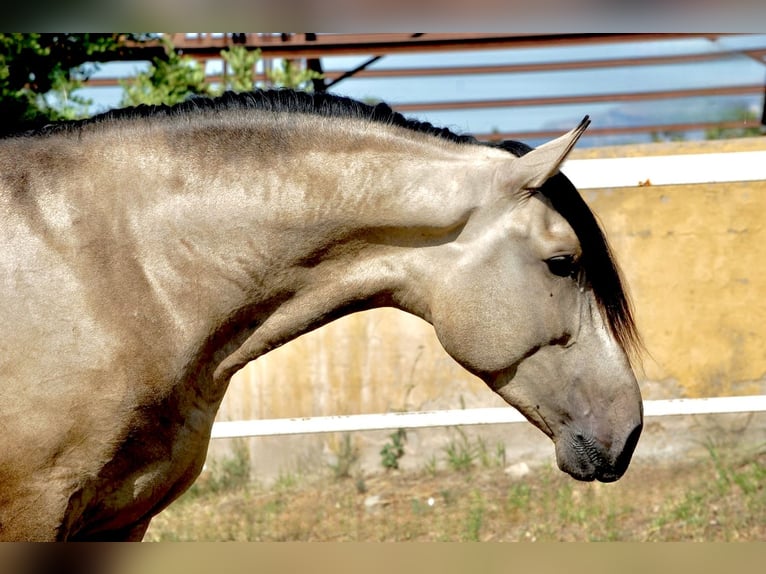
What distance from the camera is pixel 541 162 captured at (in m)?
2.47

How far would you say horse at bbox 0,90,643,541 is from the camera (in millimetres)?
2342

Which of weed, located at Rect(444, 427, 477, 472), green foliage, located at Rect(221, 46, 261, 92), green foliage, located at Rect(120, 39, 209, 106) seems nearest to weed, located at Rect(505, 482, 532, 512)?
weed, located at Rect(444, 427, 477, 472)

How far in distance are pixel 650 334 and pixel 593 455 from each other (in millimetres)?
2717

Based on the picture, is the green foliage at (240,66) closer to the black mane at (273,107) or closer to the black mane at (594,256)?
the black mane at (273,107)

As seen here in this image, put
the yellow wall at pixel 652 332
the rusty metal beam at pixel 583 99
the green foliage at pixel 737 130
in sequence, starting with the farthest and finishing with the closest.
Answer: the green foliage at pixel 737 130
the rusty metal beam at pixel 583 99
the yellow wall at pixel 652 332

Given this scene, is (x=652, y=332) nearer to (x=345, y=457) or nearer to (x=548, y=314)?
(x=345, y=457)

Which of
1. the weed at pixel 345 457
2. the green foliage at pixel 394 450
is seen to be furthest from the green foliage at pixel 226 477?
the green foliage at pixel 394 450

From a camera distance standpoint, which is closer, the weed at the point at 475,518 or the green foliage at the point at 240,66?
the weed at the point at 475,518

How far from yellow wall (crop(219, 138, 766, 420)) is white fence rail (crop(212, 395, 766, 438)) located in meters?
0.78

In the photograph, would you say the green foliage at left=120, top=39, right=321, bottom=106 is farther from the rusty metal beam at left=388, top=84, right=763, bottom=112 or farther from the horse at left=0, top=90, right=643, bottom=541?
the rusty metal beam at left=388, top=84, right=763, bottom=112

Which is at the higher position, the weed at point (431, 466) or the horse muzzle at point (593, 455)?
the horse muzzle at point (593, 455)

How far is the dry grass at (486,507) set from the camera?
4656 millimetres

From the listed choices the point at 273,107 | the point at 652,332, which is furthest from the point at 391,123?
the point at 652,332

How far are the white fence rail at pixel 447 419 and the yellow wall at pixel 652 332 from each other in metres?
0.78
